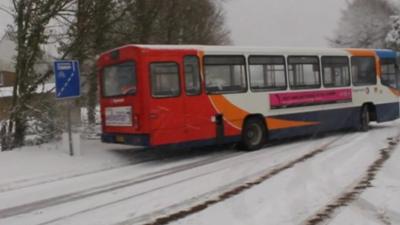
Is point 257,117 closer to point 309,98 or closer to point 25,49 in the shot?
point 309,98

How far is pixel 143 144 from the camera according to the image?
13.6m

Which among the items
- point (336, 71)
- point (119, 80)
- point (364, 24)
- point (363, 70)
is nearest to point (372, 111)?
point (363, 70)

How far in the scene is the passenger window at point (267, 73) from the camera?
15718 mm

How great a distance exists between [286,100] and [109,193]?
752 centimetres

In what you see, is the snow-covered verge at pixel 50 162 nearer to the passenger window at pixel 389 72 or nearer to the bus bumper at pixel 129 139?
the bus bumper at pixel 129 139

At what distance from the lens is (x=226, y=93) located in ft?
49.4

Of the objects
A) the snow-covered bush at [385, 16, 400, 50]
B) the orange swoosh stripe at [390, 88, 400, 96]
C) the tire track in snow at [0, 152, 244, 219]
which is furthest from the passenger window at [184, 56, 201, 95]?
the snow-covered bush at [385, 16, 400, 50]

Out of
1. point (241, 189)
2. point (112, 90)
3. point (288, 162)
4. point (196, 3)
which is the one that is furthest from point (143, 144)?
point (196, 3)

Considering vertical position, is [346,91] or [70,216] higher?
[346,91]

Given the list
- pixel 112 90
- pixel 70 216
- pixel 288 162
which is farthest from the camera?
pixel 112 90

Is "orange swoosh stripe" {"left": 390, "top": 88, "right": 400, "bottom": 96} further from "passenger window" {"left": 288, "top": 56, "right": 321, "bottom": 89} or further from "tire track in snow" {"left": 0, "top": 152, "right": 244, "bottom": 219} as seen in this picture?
"tire track in snow" {"left": 0, "top": 152, "right": 244, "bottom": 219}

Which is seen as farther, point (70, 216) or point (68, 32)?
point (68, 32)

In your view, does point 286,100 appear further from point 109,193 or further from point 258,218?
point 258,218

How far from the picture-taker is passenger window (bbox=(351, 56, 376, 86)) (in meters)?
18.9
